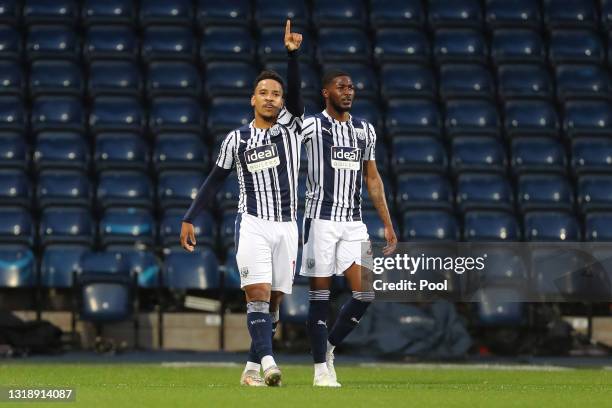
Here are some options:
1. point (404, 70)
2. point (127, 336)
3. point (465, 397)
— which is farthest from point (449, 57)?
point (465, 397)

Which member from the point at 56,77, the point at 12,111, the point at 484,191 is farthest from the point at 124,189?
the point at 484,191

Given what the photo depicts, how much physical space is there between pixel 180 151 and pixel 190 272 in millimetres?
1423

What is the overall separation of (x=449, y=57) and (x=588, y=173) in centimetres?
213

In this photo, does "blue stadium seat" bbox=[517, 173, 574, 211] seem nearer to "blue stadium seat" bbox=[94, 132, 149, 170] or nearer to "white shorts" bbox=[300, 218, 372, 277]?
"blue stadium seat" bbox=[94, 132, 149, 170]

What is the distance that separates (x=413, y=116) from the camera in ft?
41.5

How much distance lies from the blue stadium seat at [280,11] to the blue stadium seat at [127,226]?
3.25 metres

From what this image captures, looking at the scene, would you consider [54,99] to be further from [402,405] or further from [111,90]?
[402,405]

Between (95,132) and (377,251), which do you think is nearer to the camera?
(377,251)

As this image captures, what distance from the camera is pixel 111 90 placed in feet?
41.3

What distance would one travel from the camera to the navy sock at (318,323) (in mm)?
7017

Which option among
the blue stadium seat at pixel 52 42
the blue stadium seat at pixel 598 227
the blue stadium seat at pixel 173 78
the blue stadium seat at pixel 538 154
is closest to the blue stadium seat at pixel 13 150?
the blue stadium seat at pixel 52 42

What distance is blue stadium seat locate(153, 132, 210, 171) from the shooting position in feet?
39.0

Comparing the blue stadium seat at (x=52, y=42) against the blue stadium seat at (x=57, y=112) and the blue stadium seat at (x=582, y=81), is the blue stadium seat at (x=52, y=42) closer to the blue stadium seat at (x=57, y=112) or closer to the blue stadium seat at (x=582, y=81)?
the blue stadium seat at (x=57, y=112)

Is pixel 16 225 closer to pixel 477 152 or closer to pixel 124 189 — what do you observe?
pixel 124 189
